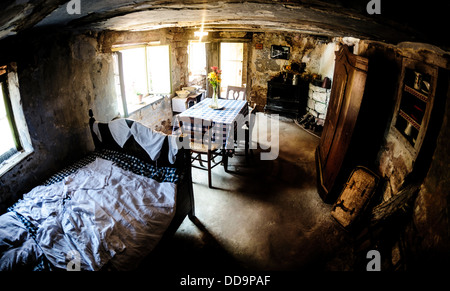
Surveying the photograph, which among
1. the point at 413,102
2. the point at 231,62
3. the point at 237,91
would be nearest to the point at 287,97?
the point at 237,91

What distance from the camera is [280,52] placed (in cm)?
722

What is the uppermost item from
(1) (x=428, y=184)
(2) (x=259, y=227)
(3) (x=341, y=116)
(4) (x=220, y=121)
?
(3) (x=341, y=116)

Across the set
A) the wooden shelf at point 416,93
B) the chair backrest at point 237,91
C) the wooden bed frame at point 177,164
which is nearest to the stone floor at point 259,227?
the wooden bed frame at point 177,164

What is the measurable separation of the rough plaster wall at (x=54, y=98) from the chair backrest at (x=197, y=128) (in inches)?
55.1

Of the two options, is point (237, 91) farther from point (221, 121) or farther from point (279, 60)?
point (279, 60)

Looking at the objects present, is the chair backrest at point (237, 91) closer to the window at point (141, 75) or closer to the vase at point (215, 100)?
the vase at point (215, 100)

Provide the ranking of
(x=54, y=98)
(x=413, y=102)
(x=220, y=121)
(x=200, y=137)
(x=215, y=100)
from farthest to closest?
(x=215, y=100) < (x=200, y=137) < (x=220, y=121) < (x=54, y=98) < (x=413, y=102)

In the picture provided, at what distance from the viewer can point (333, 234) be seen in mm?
3068

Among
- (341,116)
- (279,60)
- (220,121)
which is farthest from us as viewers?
(279,60)

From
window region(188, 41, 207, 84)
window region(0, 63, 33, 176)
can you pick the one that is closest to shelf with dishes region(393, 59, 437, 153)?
window region(0, 63, 33, 176)

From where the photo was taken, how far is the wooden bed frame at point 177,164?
2.80 m

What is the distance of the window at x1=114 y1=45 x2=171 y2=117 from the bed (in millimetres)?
1319

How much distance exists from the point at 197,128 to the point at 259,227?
1.92m
